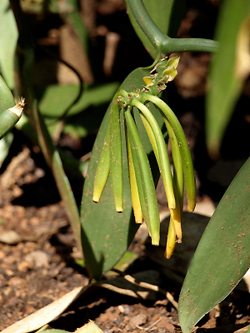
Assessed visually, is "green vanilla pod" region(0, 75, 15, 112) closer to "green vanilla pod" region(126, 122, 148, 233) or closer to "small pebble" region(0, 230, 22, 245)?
"green vanilla pod" region(126, 122, 148, 233)

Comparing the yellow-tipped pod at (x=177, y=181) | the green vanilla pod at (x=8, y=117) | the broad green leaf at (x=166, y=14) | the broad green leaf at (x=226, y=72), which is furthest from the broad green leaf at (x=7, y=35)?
the broad green leaf at (x=226, y=72)

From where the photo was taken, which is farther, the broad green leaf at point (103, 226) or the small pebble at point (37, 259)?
the small pebble at point (37, 259)

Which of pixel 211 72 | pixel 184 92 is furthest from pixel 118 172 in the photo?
pixel 184 92

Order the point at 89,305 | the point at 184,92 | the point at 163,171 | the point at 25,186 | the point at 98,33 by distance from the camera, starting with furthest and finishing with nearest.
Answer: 1. the point at 98,33
2. the point at 184,92
3. the point at 25,186
4. the point at 89,305
5. the point at 163,171

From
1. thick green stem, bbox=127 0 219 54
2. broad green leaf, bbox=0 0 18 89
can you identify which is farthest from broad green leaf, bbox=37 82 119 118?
thick green stem, bbox=127 0 219 54

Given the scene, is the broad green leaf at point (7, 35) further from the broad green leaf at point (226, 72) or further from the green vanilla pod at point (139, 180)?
the broad green leaf at point (226, 72)

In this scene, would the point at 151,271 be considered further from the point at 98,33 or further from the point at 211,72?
the point at 98,33

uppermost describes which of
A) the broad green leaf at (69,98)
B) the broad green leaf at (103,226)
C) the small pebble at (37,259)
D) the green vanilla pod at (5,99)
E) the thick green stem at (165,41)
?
the thick green stem at (165,41)
